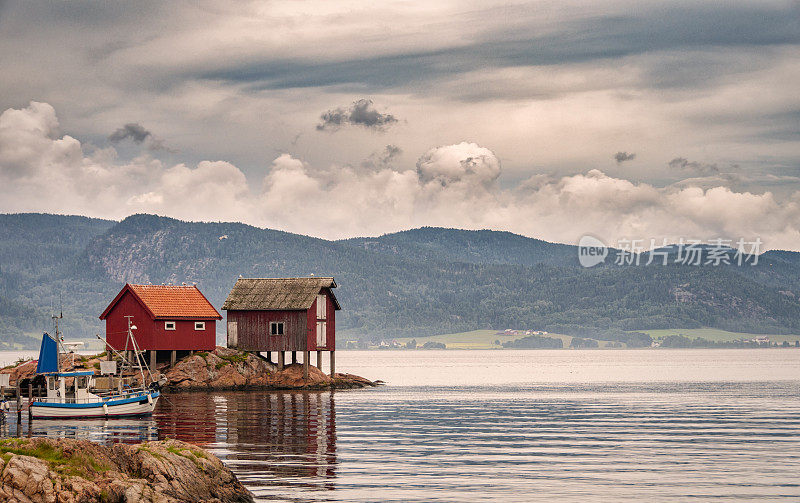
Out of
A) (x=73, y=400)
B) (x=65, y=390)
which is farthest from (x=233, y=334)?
(x=73, y=400)

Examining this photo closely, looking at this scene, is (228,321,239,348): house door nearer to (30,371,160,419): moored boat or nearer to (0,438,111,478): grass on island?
(30,371,160,419): moored boat

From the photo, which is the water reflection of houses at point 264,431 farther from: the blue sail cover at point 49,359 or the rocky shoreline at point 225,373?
the blue sail cover at point 49,359

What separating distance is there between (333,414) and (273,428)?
11.4m

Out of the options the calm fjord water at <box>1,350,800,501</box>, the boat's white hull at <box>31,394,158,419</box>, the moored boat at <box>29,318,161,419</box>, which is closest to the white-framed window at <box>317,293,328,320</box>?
the calm fjord water at <box>1,350,800,501</box>

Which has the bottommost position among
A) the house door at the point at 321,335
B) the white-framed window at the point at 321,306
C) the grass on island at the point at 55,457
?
the grass on island at the point at 55,457

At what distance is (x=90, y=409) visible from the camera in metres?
62.6

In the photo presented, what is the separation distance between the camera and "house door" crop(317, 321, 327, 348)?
3674 inches

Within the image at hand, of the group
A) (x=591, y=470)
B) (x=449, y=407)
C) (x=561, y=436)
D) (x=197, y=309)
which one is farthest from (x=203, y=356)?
(x=591, y=470)

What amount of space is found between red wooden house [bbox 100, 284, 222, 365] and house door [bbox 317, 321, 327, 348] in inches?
347

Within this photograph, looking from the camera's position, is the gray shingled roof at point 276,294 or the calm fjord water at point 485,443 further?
the gray shingled roof at point 276,294

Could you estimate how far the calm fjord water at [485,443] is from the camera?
34.5 m

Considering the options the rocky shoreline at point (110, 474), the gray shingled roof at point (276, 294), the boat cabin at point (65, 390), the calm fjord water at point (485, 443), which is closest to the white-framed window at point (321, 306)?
the gray shingled roof at point (276, 294)

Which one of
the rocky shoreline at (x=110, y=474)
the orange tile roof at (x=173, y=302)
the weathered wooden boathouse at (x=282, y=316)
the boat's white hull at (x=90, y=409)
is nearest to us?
the rocky shoreline at (x=110, y=474)

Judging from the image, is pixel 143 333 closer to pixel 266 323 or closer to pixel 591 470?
pixel 266 323
